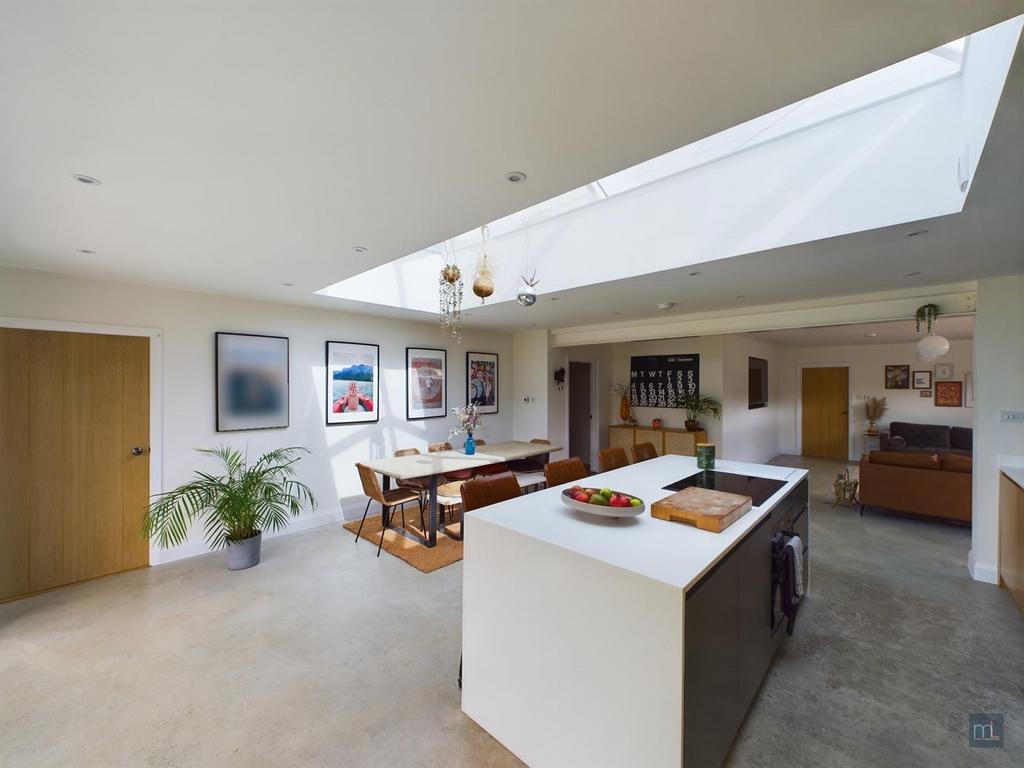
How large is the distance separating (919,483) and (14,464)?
8077 mm

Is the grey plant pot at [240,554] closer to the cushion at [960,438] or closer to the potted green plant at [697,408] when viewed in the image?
the potted green plant at [697,408]

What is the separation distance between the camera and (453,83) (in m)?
1.23

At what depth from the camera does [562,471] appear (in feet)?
9.86

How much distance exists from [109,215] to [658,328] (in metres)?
5.11

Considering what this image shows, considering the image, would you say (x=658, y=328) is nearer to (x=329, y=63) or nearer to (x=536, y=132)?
(x=536, y=132)

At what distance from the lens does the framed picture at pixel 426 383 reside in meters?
5.32

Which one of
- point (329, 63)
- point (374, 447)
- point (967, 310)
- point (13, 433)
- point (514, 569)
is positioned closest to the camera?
point (329, 63)

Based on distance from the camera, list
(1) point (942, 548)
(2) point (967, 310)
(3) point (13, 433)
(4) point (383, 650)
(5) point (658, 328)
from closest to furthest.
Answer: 1. (4) point (383, 650)
2. (3) point (13, 433)
3. (2) point (967, 310)
4. (1) point (942, 548)
5. (5) point (658, 328)

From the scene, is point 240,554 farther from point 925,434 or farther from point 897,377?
point 897,377

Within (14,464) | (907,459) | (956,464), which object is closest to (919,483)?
(907,459)

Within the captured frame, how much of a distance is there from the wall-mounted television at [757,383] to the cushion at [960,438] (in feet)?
8.28

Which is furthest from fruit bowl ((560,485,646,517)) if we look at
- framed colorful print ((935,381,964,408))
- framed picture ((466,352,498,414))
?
framed colorful print ((935,381,964,408))

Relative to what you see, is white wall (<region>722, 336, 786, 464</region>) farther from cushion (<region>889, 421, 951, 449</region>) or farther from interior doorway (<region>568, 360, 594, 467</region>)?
interior doorway (<region>568, 360, 594, 467</region>)

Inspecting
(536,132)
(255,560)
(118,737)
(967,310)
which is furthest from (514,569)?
(967,310)
